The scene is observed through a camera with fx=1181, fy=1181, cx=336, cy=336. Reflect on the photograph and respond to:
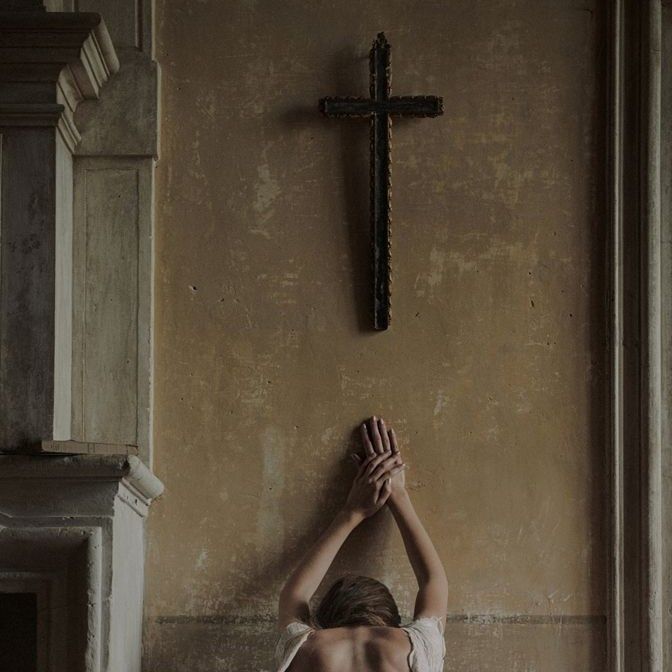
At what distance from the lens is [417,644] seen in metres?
3.68

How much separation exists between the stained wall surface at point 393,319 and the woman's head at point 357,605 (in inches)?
11.1

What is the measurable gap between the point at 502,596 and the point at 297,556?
0.73 metres

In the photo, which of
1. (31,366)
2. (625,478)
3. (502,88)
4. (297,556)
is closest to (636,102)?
(502,88)

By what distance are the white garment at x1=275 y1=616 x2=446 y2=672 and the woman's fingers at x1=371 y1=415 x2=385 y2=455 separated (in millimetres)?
603

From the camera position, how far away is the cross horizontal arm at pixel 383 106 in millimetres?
4211

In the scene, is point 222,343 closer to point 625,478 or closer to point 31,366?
point 31,366

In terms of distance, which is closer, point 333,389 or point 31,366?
point 31,366

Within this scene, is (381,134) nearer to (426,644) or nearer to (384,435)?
(384,435)

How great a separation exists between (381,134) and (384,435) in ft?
3.51

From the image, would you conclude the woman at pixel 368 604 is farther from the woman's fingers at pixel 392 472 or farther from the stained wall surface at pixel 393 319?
the stained wall surface at pixel 393 319

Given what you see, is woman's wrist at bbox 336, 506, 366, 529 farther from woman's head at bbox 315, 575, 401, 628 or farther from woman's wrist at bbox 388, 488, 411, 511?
woman's head at bbox 315, 575, 401, 628

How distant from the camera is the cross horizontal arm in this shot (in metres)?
4.21

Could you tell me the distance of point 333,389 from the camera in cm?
420

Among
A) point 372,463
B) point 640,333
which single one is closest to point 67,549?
point 372,463
